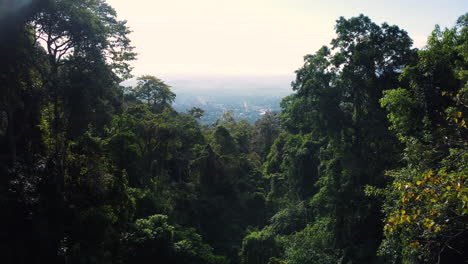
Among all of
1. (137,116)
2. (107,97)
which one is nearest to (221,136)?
(137,116)

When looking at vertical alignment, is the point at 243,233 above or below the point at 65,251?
below

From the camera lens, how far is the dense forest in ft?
25.3

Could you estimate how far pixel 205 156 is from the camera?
1886 cm

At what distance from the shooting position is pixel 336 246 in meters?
12.6

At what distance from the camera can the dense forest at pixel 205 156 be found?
7.73 metres

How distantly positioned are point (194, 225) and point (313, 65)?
1047 cm

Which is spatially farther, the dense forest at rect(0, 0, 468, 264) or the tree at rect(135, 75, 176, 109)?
the tree at rect(135, 75, 176, 109)

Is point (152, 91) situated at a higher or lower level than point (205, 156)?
higher

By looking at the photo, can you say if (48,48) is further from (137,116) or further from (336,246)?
(336,246)

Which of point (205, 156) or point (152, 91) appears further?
point (152, 91)

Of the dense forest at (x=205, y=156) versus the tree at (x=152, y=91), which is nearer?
the dense forest at (x=205, y=156)

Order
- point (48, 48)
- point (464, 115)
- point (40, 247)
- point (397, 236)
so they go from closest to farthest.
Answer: point (464, 115) < point (40, 247) < point (397, 236) < point (48, 48)

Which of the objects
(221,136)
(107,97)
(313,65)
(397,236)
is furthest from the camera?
(221,136)

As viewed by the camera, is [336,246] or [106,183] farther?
[336,246]
